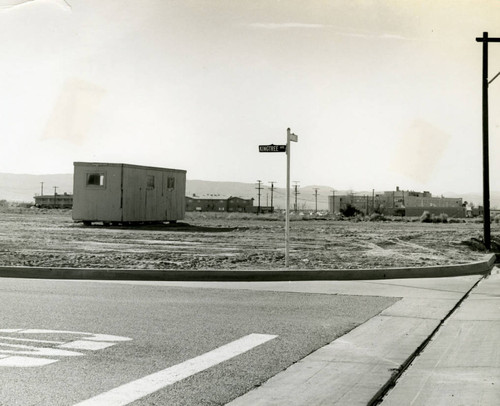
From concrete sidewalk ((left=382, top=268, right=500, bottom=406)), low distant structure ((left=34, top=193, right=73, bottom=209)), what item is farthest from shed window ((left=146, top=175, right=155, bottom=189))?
low distant structure ((left=34, top=193, right=73, bottom=209))

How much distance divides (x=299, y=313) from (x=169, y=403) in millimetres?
4712

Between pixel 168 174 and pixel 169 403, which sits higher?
pixel 168 174

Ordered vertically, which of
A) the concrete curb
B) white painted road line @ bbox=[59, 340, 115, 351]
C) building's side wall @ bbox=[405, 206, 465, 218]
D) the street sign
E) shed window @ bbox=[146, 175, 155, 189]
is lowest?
white painted road line @ bbox=[59, 340, 115, 351]

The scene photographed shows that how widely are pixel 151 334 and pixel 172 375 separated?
2.02 meters

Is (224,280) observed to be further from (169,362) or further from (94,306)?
(169,362)

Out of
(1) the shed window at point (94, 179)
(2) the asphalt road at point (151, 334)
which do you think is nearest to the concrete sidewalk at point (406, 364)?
(2) the asphalt road at point (151, 334)

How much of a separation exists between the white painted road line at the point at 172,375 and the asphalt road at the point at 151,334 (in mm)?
50

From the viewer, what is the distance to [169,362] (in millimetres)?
6598

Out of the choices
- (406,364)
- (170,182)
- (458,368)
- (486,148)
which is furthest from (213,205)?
(458,368)

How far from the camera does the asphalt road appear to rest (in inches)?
224

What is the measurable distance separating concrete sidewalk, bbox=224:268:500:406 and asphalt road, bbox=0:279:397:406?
9.1 inches

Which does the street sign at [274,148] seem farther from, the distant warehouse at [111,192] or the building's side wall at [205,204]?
the building's side wall at [205,204]

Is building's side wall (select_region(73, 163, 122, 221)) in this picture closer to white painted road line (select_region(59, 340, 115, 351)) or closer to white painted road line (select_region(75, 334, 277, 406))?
white painted road line (select_region(59, 340, 115, 351))

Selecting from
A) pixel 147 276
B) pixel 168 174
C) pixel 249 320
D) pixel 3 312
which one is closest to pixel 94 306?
pixel 3 312
